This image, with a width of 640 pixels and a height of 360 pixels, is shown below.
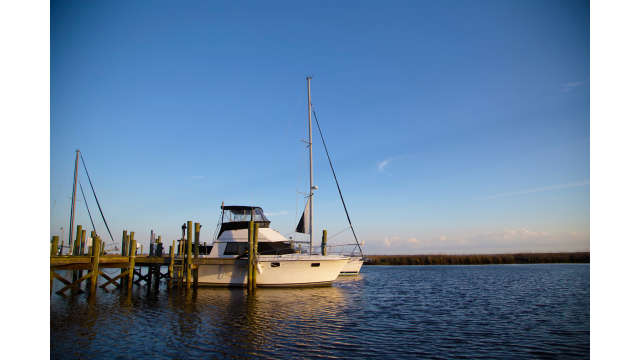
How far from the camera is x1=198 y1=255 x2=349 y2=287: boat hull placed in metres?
20.9

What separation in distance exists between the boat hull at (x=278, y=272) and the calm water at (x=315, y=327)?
2.17 meters

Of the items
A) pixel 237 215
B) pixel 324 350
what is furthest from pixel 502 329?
Answer: pixel 237 215

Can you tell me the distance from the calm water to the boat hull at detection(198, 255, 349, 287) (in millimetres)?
2168

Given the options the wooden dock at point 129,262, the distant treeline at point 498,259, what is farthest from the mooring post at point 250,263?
the distant treeline at point 498,259

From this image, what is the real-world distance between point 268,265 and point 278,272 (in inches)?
29.2

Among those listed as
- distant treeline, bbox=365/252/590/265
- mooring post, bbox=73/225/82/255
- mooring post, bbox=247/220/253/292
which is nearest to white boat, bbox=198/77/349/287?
mooring post, bbox=247/220/253/292

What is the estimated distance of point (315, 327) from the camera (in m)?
11.7

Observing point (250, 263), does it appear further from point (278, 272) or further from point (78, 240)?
point (78, 240)

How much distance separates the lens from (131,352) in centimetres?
899

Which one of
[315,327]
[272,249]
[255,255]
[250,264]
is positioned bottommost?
[315,327]

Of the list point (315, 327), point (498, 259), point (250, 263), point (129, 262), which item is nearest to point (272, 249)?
point (250, 263)

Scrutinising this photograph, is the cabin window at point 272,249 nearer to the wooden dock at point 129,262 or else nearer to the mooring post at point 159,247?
the wooden dock at point 129,262

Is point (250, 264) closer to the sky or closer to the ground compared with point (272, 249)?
closer to the ground
